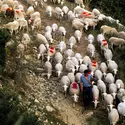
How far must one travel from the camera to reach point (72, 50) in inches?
556

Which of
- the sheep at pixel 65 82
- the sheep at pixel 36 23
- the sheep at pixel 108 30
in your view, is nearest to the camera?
the sheep at pixel 65 82

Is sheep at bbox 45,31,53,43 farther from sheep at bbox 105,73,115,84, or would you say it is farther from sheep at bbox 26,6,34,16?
sheep at bbox 105,73,115,84

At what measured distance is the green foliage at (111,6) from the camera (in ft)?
74.7

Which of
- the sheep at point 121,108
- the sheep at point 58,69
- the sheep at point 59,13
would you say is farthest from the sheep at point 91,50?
the sheep at point 59,13

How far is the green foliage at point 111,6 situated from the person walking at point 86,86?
12.0 metres

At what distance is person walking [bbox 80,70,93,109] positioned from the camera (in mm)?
11203

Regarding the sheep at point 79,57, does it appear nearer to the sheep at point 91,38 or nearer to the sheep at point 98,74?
the sheep at point 98,74

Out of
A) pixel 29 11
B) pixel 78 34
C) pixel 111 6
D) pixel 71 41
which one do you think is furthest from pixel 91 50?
pixel 111 6

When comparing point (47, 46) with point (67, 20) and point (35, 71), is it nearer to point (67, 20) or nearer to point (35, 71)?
point (35, 71)

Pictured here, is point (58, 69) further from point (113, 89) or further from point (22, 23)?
point (22, 23)

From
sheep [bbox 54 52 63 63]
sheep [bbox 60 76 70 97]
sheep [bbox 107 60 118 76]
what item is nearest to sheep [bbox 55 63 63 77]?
sheep [bbox 54 52 63 63]

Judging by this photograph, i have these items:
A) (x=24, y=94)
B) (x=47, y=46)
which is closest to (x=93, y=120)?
(x=24, y=94)

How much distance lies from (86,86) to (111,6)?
1244 centimetres

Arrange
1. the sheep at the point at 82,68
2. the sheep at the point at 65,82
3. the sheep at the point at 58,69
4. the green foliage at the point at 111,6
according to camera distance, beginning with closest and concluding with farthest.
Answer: the sheep at the point at 65,82 < the sheep at the point at 58,69 < the sheep at the point at 82,68 < the green foliage at the point at 111,6
